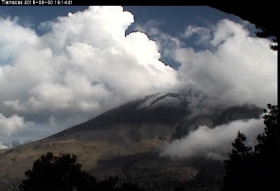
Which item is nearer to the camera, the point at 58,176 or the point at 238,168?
the point at 238,168

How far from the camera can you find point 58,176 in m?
28.6

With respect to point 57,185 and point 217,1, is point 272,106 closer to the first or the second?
point 57,185

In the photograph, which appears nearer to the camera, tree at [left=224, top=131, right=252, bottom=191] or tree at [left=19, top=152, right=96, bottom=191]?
tree at [left=224, top=131, right=252, bottom=191]

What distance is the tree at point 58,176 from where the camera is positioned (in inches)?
1112

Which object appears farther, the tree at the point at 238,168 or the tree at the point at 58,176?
the tree at the point at 58,176

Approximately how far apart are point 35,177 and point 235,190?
52.9 ft

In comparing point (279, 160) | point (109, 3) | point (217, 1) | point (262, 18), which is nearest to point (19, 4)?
point (109, 3)

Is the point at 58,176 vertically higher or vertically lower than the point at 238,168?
higher

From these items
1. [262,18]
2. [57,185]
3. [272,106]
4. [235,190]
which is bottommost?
[235,190]

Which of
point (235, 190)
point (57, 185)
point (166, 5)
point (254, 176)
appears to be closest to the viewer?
point (166, 5)

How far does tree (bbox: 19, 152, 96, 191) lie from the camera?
92.6 ft

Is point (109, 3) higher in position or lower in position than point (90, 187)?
higher

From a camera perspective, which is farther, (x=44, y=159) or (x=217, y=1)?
(x=44, y=159)

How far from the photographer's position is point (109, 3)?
2.73 m
